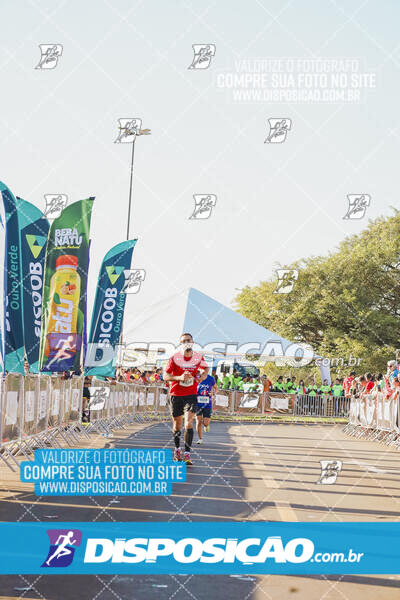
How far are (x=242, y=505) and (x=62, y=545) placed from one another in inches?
151

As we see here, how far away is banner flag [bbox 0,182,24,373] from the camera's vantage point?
54.6ft

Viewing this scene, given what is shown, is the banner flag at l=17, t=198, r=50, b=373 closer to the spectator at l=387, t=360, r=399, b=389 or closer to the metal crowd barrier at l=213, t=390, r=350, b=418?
the spectator at l=387, t=360, r=399, b=389

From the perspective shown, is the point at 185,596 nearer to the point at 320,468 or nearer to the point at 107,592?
the point at 107,592

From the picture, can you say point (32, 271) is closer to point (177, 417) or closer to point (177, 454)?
point (177, 417)

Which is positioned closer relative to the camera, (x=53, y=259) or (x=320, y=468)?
(x=320, y=468)

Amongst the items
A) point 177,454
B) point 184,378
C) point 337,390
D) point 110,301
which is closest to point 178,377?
point 184,378

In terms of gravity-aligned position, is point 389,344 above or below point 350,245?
below

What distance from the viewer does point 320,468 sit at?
43.6ft

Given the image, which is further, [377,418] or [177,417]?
[377,418]

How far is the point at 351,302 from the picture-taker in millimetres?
54125

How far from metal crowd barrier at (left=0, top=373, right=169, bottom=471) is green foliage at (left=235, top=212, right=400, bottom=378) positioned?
99.0 feet

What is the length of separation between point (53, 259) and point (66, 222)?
902mm

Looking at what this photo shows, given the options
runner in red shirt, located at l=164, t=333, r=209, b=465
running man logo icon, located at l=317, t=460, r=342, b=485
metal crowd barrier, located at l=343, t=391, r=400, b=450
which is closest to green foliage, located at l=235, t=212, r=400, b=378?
metal crowd barrier, located at l=343, t=391, r=400, b=450

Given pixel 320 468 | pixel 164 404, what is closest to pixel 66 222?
pixel 320 468
